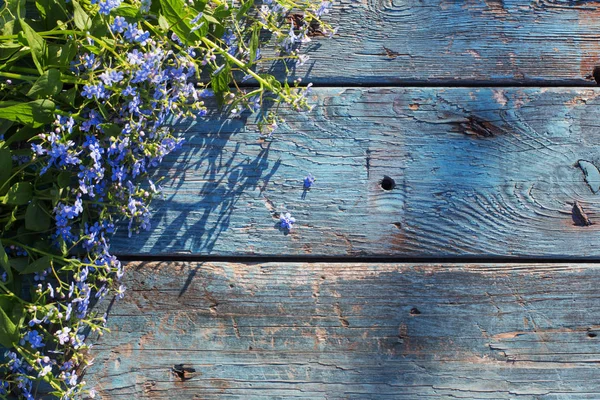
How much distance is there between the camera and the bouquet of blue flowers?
1.07m

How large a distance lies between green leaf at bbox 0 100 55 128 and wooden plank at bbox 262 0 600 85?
511 millimetres

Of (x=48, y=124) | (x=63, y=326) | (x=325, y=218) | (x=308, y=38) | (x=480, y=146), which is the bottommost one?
(x=63, y=326)

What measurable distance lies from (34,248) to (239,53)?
1.84 feet

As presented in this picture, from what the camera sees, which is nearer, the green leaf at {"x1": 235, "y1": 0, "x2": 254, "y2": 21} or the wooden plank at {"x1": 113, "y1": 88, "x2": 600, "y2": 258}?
the green leaf at {"x1": 235, "y1": 0, "x2": 254, "y2": 21}

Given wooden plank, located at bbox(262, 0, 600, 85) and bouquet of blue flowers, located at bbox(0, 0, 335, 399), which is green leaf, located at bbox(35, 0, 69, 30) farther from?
wooden plank, located at bbox(262, 0, 600, 85)

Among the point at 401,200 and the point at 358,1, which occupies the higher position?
the point at 358,1

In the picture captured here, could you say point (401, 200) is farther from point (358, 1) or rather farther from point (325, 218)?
point (358, 1)

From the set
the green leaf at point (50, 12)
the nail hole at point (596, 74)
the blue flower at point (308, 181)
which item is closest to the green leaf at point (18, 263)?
the green leaf at point (50, 12)

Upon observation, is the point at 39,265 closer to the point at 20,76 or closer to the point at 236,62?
the point at 20,76

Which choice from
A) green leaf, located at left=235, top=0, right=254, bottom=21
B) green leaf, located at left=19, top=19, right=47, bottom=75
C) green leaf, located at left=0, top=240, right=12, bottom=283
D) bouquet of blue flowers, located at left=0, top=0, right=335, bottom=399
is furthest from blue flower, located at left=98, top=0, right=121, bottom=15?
green leaf, located at left=0, top=240, right=12, bottom=283

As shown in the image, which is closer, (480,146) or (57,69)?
(57,69)

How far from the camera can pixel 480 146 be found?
125 centimetres

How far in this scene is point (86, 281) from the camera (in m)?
1.20

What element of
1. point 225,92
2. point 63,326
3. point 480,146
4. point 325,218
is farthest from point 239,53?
point 63,326
